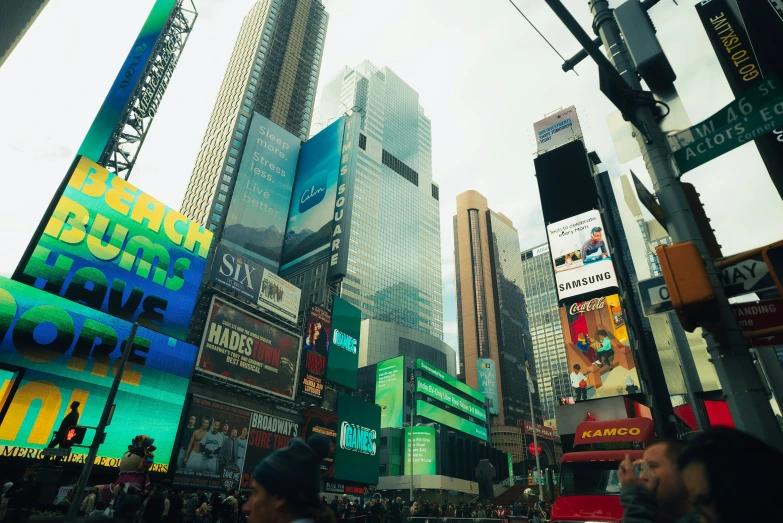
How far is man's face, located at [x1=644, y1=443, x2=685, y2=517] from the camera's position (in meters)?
2.58

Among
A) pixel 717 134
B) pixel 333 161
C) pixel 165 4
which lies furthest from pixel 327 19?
pixel 717 134

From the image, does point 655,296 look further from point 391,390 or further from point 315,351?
point 391,390

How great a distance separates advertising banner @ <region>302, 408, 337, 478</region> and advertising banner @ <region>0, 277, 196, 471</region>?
1330 centimetres

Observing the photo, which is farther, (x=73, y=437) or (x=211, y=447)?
(x=211, y=447)

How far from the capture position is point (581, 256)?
2886cm

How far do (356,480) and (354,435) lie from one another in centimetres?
443

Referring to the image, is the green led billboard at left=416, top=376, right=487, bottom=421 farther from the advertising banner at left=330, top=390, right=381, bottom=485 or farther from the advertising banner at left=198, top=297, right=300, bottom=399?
the advertising banner at left=198, top=297, right=300, bottom=399

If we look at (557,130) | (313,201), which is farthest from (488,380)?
(557,130)

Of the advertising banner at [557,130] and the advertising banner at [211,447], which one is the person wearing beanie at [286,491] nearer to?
the advertising banner at [211,447]

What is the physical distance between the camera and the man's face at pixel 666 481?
2.58 m

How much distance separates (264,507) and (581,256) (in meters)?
29.8

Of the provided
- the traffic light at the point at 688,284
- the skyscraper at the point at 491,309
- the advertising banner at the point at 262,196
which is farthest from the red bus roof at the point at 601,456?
the skyscraper at the point at 491,309

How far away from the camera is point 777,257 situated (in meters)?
3.83

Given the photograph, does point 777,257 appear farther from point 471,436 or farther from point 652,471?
point 471,436
